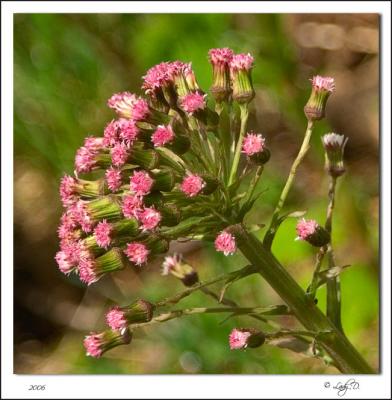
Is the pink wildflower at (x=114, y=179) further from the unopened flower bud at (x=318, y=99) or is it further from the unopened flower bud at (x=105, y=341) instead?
the unopened flower bud at (x=318, y=99)

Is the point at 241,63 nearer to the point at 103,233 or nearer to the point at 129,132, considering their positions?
the point at 129,132

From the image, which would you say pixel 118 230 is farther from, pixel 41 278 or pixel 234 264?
pixel 41 278

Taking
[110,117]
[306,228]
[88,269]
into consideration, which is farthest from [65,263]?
[110,117]

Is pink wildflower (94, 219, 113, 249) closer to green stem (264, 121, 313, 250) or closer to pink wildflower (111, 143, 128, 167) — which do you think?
pink wildflower (111, 143, 128, 167)

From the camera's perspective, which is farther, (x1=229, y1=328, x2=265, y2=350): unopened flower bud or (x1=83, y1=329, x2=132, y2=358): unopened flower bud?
(x1=83, y1=329, x2=132, y2=358): unopened flower bud

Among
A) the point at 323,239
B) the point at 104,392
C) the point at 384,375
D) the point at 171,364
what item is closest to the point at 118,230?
the point at 323,239

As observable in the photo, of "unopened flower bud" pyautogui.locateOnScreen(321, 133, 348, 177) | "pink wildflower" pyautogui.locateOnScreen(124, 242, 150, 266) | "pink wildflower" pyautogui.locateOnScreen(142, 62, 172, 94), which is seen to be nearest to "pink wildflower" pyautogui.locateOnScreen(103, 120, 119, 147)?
"pink wildflower" pyautogui.locateOnScreen(142, 62, 172, 94)
